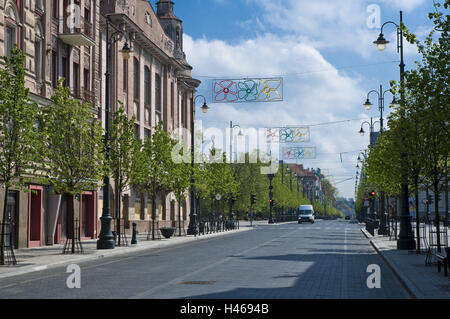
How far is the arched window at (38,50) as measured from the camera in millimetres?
30281

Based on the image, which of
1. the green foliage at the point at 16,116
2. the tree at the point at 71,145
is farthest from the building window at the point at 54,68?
the green foliage at the point at 16,116

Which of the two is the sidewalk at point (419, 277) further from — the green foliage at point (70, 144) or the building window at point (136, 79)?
the building window at point (136, 79)

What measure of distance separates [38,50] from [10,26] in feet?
9.26

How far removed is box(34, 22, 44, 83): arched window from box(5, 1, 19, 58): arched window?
2047mm

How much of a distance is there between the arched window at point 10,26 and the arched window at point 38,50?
205cm

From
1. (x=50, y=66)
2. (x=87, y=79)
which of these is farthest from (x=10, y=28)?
(x=87, y=79)

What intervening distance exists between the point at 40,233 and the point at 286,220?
2943 inches

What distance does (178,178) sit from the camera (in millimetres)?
39719

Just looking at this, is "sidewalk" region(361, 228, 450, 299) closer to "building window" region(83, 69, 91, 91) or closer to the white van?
"building window" region(83, 69, 91, 91)

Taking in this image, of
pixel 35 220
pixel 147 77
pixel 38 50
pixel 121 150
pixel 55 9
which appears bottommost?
pixel 35 220

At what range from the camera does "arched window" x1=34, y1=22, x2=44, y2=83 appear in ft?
99.3

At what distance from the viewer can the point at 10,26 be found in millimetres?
27875

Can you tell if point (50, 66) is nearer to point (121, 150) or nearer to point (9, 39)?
point (9, 39)
